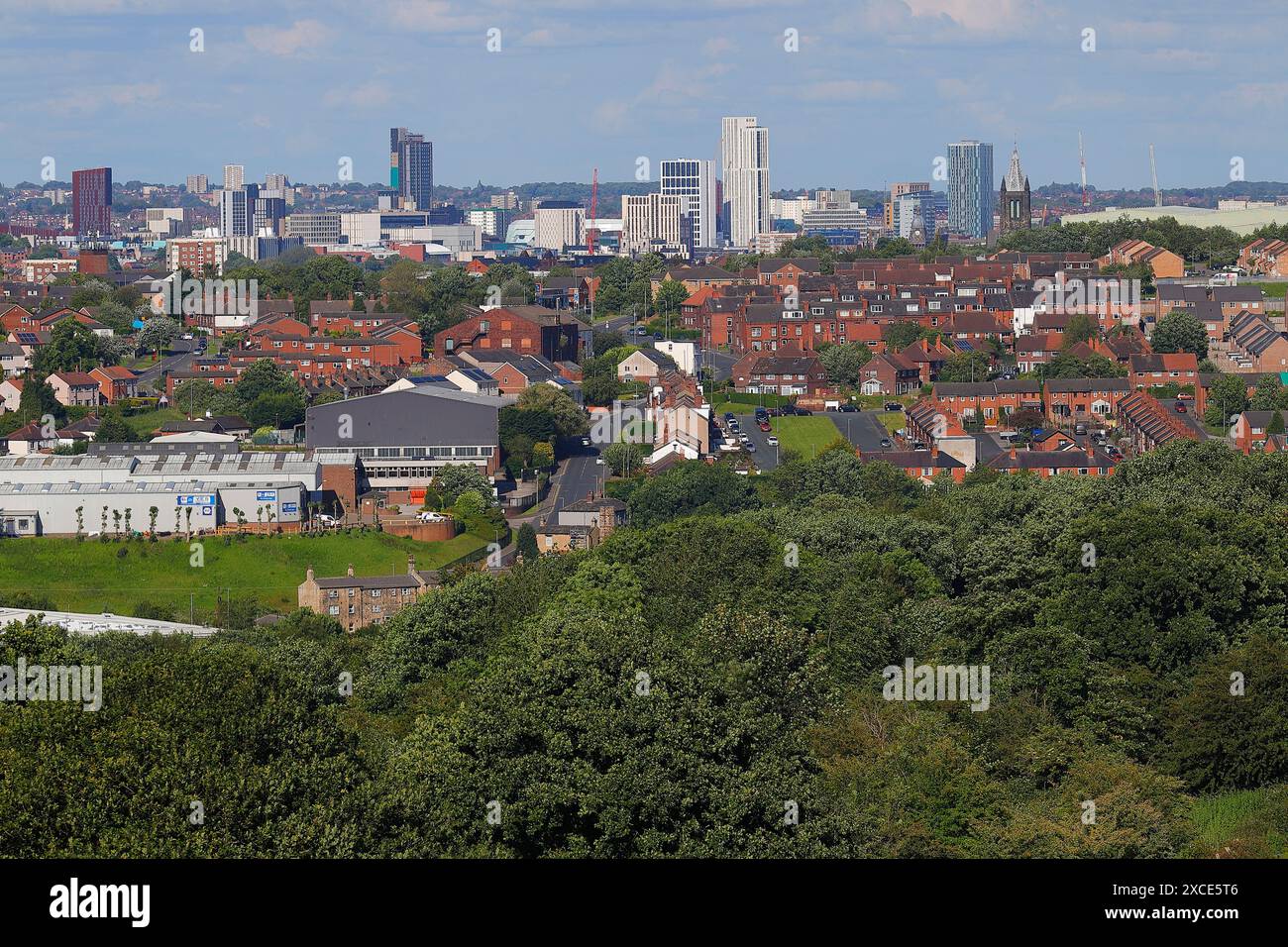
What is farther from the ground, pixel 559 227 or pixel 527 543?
pixel 559 227

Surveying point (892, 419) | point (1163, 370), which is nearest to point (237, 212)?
point (892, 419)

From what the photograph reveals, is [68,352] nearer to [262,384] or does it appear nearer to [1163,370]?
[262,384]

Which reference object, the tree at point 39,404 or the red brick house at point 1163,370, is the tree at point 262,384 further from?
the red brick house at point 1163,370

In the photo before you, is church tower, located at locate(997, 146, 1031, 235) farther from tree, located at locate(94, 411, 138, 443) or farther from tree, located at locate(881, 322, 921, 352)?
tree, located at locate(94, 411, 138, 443)

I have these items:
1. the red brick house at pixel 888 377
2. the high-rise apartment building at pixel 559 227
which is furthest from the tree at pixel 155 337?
the high-rise apartment building at pixel 559 227

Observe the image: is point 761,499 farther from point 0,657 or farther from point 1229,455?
point 0,657

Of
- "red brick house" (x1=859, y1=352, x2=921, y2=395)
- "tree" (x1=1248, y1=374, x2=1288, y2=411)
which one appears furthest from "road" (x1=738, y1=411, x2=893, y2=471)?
"tree" (x1=1248, y1=374, x2=1288, y2=411)
